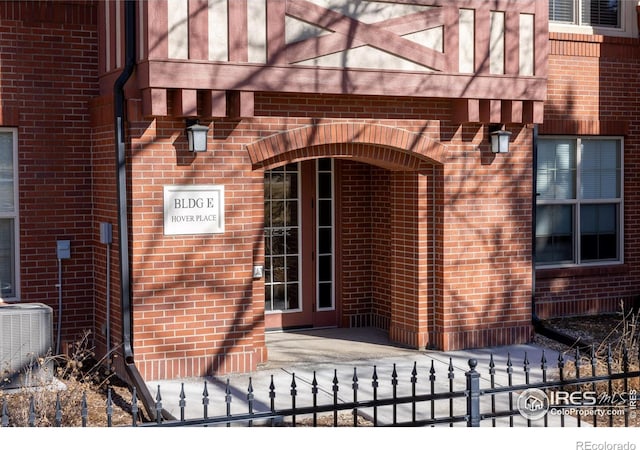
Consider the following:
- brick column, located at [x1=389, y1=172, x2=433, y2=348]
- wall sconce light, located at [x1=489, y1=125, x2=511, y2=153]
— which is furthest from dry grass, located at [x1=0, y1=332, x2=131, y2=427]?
wall sconce light, located at [x1=489, y1=125, x2=511, y2=153]

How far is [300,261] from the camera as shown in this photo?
12969mm

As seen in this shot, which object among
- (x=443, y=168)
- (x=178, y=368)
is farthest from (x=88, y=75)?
(x=443, y=168)

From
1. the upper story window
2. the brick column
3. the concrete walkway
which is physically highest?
the upper story window

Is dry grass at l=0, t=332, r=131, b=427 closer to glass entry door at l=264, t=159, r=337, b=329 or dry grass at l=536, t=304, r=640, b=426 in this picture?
glass entry door at l=264, t=159, r=337, b=329

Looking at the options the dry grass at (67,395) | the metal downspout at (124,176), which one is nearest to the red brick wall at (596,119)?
the metal downspout at (124,176)

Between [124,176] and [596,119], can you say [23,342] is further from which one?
[596,119]

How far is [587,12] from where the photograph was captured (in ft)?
46.8

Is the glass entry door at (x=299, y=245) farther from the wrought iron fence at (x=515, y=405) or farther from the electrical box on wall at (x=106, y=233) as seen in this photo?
the wrought iron fence at (x=515, y=405)

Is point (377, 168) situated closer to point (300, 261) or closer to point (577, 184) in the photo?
point (300, 261)

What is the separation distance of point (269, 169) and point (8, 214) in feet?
10.3

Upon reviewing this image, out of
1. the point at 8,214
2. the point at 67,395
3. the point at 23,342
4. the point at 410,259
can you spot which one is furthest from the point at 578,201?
the point at 67,395

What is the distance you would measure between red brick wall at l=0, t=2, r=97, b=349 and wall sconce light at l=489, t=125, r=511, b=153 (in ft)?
16.4

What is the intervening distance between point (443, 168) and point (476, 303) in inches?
70.2

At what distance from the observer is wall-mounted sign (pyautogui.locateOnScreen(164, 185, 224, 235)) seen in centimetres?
1024
